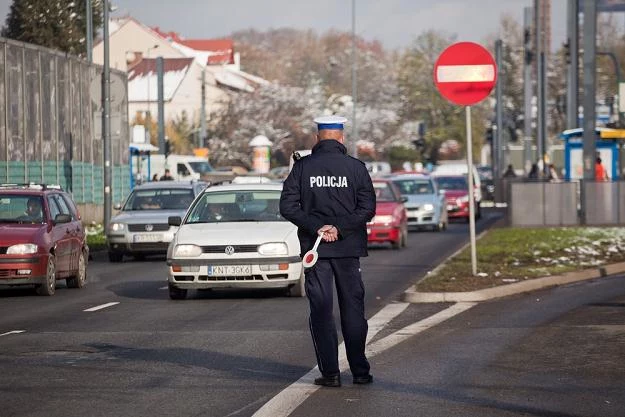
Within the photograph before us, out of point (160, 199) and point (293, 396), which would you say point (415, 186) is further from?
point (293, 396)

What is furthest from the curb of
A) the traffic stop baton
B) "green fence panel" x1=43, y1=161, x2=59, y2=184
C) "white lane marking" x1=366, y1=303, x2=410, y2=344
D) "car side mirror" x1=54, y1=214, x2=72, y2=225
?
"green fence panel" x1=43, y1=161, x2=59, y2=184

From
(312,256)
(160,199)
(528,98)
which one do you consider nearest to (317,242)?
(312,256)

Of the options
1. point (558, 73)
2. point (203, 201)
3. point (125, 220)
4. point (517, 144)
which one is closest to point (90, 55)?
point (125, 220)

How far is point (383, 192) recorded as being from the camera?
1385 inches

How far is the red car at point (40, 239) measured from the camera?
68.4 ft

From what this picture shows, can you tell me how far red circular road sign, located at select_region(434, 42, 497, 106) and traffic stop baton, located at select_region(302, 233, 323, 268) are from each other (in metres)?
10.6

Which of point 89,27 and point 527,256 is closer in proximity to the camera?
point 527,256

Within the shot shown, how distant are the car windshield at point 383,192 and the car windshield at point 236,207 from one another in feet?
44.2

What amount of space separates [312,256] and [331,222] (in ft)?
1.03

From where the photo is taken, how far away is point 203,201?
829 inches

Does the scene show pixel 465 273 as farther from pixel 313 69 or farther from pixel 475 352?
pixel 313 69

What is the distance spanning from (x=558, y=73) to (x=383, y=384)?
121349 millimetres

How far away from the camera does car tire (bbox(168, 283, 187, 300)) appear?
19594 millimetres

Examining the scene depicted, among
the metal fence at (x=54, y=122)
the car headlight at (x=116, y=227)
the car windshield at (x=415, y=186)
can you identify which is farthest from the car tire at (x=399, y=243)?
the metal fence at (x=54, y=122)
